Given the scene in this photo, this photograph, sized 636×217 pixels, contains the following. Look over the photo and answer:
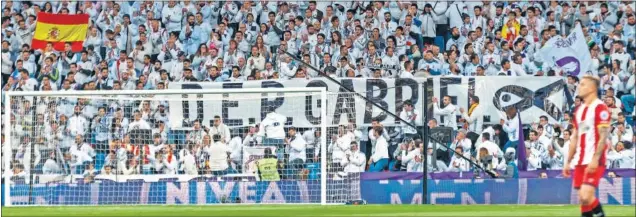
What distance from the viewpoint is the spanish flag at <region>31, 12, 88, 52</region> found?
33.5m

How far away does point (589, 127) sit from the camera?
1426 cm

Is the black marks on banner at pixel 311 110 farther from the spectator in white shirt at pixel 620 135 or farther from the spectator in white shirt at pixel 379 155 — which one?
the spectator in white shirt at pixel 620 135

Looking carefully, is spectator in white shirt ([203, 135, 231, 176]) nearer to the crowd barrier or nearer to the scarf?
the crowd barrier

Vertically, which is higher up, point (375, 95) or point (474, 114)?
point (375, 95)

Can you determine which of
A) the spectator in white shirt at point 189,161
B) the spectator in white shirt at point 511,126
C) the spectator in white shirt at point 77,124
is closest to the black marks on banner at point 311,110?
the spectator in white shirt at point 189,161

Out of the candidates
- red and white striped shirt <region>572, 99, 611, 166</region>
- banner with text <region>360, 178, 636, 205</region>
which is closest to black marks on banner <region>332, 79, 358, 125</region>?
banner with text <region>360, 178, 636, 205</region>

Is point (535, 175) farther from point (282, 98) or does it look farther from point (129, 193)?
point (129, 193)

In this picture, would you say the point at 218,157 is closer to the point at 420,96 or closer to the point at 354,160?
the point at 354,160

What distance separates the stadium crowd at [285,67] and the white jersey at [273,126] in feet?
0.12

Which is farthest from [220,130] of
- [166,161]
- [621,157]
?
[621,157]

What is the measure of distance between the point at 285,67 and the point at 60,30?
5876 mm

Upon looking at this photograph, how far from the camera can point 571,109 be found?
29328 mm

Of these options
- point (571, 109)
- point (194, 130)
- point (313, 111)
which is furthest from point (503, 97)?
point (194, 130)

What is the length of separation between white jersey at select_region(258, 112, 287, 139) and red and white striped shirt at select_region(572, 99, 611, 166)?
1378cm
